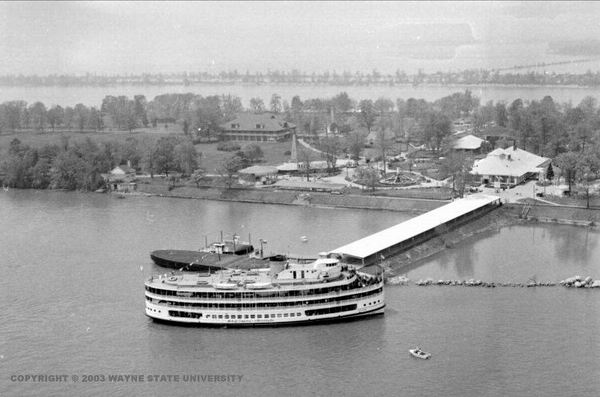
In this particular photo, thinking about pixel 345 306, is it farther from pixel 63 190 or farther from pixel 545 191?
pixel 63 190

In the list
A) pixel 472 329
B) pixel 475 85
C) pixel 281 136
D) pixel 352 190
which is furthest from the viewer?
pixel 475 85

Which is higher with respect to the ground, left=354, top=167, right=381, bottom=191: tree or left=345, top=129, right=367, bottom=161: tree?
left=345, top=129, right=367, bottom=161: tree

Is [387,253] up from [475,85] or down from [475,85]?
down

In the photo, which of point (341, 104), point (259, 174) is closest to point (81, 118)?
point (341, 104)

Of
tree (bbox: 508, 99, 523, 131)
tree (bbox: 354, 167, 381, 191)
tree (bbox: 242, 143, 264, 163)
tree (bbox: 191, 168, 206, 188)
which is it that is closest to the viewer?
tree (bbox: 354, 167, 381, 191)

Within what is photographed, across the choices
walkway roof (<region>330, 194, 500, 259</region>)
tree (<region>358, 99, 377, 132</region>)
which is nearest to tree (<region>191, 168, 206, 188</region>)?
walkway roof (<region>330, 194, 500, 259</region>)

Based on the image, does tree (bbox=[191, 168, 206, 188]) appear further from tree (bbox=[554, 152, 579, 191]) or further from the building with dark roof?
tree (bbox=[554, 152, 579, 191])

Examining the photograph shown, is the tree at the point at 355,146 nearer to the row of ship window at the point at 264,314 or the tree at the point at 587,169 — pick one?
the tree at the point at 587,169

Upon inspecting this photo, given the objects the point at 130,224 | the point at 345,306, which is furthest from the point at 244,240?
the point at 345,306
